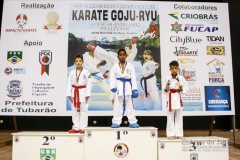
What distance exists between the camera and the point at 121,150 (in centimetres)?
332

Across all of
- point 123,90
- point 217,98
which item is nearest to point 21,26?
point 123,90

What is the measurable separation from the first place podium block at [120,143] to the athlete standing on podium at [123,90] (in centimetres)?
30

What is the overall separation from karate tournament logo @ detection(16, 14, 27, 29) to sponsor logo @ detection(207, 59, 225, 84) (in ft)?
12.3

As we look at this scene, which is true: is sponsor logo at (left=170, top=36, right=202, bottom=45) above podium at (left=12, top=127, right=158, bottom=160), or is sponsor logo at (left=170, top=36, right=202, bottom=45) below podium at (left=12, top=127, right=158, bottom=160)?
above

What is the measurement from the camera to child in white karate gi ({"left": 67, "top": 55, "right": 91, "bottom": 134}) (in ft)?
12.5

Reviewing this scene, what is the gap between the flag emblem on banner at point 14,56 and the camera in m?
5.00

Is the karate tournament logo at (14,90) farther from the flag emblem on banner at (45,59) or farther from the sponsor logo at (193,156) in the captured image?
the sponsor logo at (193,156)

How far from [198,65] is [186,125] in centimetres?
343

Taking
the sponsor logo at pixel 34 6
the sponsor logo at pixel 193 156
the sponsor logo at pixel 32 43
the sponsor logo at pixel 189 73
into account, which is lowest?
the sponsor logo at pixel 193 156

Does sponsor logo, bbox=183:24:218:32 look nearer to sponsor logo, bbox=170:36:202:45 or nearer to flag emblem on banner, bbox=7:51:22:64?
sponsor logo, bbox=170:36:202:45

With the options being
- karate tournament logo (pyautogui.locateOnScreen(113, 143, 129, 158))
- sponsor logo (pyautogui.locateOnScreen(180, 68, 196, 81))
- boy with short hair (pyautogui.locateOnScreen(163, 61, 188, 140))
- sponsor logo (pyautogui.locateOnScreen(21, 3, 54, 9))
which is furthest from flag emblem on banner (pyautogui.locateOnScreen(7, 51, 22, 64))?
sponsor logo (pyautogui.locateOnScreen(180, 68, 196, 81))

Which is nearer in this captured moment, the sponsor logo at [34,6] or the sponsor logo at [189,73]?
the sponsor logo at [189,73]

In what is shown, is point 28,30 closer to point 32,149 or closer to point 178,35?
point 32,149

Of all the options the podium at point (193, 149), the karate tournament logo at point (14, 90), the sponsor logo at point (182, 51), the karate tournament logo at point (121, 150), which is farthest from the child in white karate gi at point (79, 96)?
the sponsor logo at point (182, 51)
